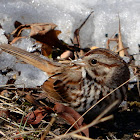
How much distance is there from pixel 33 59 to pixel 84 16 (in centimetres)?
121

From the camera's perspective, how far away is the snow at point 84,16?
170 inches

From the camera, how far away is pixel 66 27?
14.3 feet

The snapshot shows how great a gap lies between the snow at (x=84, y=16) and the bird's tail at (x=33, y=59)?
2.45 feet

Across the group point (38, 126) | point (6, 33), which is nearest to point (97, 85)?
point (38, 126)

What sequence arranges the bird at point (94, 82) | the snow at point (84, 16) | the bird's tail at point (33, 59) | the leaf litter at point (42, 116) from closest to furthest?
the leaf litter at point (42, 116) < the bird at point (94, 82) < the bird's tail at point (33, 59) < the snow at point (84, 16)

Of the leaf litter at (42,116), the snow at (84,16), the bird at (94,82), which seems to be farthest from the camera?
the snow at (84,16)

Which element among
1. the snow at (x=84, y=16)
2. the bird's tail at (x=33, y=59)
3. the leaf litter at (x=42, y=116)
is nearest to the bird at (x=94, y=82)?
the leaf litter at (x=42, y=116)

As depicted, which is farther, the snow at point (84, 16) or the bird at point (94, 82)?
the snow at point (84, 16)

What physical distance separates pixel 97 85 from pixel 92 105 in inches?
8.1

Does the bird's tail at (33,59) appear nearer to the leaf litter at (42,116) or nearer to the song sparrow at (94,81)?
the leaf litter at (42,116)

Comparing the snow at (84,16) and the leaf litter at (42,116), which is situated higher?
the snow at (84,16)

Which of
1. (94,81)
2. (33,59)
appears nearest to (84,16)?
(33,59)

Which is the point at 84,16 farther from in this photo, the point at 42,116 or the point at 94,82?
the point at 42,116

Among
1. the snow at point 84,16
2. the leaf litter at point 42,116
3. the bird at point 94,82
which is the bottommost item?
the leaf litter at point 42,116
